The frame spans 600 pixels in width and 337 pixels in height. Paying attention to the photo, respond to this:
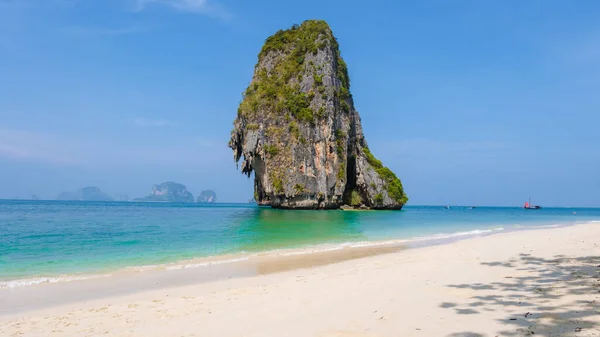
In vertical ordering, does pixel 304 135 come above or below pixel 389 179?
above

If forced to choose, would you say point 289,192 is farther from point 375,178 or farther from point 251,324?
point 251,324

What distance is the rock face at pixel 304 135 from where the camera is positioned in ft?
195

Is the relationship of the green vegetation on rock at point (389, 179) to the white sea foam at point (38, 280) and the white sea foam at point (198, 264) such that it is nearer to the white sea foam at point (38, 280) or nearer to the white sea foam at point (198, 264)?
the white sea foam at point (198, 264)

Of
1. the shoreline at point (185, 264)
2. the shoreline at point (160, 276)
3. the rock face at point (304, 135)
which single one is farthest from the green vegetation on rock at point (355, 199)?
the shoreline at point (160, 276)

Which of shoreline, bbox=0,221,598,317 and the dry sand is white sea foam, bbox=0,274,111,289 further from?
the dry sand

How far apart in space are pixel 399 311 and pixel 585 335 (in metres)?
2.25

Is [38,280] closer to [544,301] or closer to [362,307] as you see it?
[362,307]

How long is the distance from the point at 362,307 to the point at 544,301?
8.39ft

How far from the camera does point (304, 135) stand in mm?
59719

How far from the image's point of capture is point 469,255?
39.5 feet

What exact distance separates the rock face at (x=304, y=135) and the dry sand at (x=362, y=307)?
49.8 m

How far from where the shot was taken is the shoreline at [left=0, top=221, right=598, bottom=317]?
786 centimetres

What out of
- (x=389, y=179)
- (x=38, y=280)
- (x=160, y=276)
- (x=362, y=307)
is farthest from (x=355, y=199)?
(x=362, y=307)

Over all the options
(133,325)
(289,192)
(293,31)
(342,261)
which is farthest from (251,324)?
(293,31)
